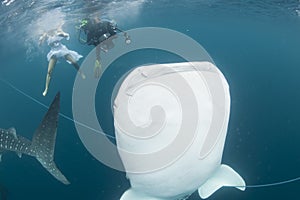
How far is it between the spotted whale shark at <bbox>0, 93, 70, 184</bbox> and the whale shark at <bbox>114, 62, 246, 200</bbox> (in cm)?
123

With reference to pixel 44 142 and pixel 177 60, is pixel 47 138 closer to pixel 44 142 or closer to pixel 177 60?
pixel 44 142

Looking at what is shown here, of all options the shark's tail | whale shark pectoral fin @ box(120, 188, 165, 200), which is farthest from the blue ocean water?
whale shark pectoral fin @ box(120, 188, 165, 200)

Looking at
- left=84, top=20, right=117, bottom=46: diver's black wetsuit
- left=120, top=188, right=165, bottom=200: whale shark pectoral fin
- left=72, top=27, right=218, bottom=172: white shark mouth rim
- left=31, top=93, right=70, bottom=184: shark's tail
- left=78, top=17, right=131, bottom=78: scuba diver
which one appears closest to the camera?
left=120, top=188, right=165, bottom=200: whale shark pectoral fin

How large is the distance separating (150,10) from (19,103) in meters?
29.7

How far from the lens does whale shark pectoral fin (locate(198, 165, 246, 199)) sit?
429 cm

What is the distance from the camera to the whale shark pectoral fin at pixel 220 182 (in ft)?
14.1

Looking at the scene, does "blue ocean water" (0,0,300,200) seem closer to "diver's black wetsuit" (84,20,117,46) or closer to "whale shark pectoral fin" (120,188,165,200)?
"diver's black wetsuit" (84,20,117,46)

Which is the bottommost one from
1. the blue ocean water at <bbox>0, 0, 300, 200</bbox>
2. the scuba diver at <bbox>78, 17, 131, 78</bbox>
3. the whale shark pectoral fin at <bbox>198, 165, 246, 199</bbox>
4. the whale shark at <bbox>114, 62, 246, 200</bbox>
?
the blue ocean water at <bbox>0, 0, 300, 200</bbox>

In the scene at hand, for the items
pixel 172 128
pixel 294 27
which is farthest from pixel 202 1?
pixel 172 128

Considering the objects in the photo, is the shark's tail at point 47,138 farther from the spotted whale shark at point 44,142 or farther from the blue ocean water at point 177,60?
the blue ocean water at point 177,60

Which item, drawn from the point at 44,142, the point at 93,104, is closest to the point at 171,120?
the point at 44,142

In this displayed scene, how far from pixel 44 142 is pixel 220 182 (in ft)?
8.99

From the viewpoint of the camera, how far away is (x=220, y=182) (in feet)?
14.3

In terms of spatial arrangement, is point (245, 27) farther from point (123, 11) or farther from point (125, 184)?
point (125, 184)
